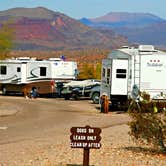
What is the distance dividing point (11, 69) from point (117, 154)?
3272 cm

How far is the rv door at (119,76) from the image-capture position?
30.3 m

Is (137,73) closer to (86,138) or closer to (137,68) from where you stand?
(137,68)

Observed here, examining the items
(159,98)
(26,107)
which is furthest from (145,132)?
(26,107)

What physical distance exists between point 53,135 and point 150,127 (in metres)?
6.70

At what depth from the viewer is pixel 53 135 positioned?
19.9 meters

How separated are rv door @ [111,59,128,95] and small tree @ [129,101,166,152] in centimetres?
1613

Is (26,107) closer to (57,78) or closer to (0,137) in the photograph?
(57,78)

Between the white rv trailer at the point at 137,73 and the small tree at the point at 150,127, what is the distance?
605 inches

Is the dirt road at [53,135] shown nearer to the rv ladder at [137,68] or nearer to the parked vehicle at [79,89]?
the rv ladder at [137,68]

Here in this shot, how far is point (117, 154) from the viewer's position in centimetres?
1409

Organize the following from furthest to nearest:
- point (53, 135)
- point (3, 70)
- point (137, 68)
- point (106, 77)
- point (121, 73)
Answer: point (3, 70) → point (106, 77) → point (121, 73) → point (137, 68) → point (53, 135)

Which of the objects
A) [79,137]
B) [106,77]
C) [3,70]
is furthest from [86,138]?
[3,70]

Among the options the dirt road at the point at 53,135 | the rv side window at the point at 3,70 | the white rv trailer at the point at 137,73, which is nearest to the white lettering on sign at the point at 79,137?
the dirt road at the point at 53,135

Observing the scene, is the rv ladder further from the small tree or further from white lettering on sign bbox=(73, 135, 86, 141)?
white lettering on sign bbox=(73, 135, 86, 141)
